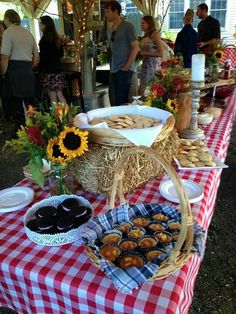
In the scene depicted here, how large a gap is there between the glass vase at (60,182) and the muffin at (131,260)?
0.38 m

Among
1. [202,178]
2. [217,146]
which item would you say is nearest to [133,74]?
[217,146]

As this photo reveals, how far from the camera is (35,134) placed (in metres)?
0.82

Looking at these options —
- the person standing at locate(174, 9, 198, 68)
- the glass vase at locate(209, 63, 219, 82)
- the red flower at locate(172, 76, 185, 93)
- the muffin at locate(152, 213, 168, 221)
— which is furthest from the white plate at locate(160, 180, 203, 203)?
the person standing at locate(174, 9, 198, 68)

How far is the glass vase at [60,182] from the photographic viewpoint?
0.96m

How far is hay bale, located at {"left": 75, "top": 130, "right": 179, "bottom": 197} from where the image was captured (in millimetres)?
907

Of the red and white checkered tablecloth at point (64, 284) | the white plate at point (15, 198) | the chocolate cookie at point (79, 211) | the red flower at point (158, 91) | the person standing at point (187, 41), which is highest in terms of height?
the person standing at point (187, 41)

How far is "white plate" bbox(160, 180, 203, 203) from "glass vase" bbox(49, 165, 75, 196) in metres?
0.32

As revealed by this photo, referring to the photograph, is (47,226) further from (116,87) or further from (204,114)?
(116,87)

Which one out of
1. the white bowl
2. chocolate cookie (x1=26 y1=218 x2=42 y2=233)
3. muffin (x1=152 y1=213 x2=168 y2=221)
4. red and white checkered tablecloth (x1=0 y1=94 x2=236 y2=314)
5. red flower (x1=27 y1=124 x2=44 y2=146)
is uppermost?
red flower (x1=27 y1=124 x2=44 y2=146)

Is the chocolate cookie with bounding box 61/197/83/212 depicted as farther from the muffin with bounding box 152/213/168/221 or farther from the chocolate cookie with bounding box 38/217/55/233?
the muffin with bounding box 152/213/168/221

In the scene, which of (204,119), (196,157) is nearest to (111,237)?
(196,157)

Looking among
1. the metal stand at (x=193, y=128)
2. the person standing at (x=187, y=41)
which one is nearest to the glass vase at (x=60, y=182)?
the metal stand at (x=193, y=128)

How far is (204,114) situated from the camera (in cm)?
171

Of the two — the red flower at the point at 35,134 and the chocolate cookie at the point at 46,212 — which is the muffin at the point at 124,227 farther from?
the red flower at the point at 35,134
